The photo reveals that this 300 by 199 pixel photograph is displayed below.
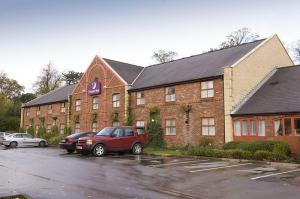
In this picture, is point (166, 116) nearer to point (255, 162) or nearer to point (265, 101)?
point (265, 101)

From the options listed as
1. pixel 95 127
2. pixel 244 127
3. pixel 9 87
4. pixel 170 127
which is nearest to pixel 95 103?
pixel 95 127

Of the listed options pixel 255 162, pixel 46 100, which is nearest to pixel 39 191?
pixel 255 162

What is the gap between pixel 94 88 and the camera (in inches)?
1436

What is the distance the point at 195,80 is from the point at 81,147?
9.92 meters

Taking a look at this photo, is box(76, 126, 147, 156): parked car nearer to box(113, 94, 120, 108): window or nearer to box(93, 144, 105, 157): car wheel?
box(93, 144, 105, 157): car wheel

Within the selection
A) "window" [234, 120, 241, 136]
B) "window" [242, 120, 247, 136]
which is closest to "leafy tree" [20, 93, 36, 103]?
"window" [234, 120, 241, 136]

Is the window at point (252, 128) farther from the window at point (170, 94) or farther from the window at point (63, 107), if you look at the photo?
the window at point (63, 107)

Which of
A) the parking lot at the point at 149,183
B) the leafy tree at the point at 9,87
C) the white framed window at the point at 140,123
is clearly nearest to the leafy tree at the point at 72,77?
the leafy tree at the point at 9,87

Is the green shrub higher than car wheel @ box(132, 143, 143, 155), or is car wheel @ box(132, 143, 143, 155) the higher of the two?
the green shrub

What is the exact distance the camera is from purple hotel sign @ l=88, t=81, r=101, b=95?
35.9 m

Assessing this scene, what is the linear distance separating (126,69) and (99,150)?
16168 millimetres

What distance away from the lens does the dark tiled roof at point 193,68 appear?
26.9 meters

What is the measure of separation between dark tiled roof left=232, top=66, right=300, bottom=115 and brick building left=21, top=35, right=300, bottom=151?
823mm

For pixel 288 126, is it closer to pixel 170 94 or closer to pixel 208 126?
pixel 208 126
